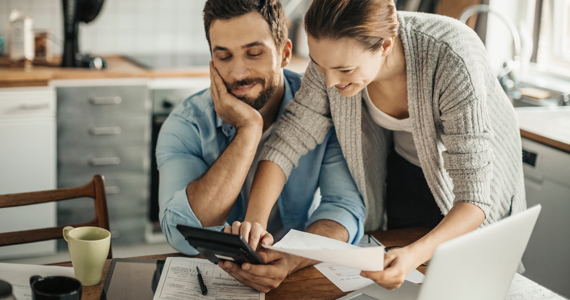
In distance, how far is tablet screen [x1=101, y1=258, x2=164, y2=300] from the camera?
971 millimetres

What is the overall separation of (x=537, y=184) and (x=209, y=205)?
1428mm

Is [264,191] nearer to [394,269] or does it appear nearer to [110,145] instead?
[394,269]

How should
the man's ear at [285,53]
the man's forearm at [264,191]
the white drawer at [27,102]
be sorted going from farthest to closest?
the white drawer at [27,102]
the man's ear at [285,53]
the man's forearm at [264,191]

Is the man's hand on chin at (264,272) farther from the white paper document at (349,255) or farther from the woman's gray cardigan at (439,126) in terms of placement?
the woman's gray cardigan at (439,126)

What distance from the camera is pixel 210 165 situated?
141cm

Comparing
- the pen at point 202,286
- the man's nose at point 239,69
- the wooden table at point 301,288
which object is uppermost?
the man's nose at point 239,69

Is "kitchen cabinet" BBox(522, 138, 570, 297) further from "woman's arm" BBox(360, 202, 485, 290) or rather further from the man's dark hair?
the man's dark hair

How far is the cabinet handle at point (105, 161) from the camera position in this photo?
2551mm

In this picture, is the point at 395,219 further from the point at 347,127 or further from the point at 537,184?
the point at 537,184

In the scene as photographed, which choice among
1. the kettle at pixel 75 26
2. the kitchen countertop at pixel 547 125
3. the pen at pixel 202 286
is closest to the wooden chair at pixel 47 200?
the pen at pixel 202 286

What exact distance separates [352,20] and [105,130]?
1824 millimetres

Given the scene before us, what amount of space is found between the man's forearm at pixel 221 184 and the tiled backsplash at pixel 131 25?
2081 millimetres

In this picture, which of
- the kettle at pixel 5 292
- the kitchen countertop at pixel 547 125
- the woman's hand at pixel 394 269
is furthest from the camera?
the kitchen countertop at pixel 547 125

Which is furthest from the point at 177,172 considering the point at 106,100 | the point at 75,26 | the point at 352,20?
the point at 75,26
